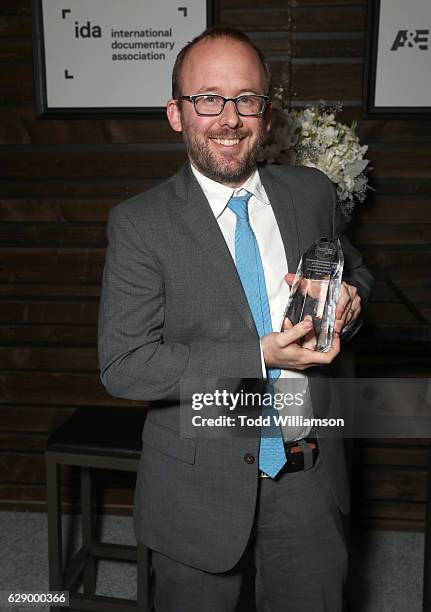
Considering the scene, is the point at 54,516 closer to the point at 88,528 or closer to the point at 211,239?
the point at 88,528

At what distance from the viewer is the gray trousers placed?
158 centimetres

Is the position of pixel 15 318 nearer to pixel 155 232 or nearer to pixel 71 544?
pixel 71 544

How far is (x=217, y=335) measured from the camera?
1474 millimetres

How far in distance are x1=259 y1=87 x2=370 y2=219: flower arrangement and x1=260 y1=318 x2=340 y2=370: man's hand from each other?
101 centimetres

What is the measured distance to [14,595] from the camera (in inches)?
98.8

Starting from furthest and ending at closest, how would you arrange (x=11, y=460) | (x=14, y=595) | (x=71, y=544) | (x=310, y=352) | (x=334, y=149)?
(x=11, y=460)
(x=71, y=544)
(x=14, y=595)
(x=334, y=149)
(x=310, y=352)

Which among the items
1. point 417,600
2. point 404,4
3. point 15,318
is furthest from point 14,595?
point 404,4

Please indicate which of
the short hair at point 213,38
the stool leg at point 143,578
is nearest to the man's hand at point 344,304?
the short hair at point 213,38

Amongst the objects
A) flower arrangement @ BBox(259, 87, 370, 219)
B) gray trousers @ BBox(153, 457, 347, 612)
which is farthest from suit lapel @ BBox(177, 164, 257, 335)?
flower arrangement @ BBox(259, 87, 370, 219)

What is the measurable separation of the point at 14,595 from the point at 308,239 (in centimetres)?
180

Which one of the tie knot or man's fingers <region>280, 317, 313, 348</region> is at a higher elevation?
the tie knot

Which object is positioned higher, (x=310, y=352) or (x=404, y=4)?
(x=404, y=4)

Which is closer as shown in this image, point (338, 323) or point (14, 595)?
point (338, 323)

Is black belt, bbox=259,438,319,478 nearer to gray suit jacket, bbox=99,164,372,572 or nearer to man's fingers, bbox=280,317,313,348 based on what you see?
gray suit jacket, bbox=99,164,372,572
